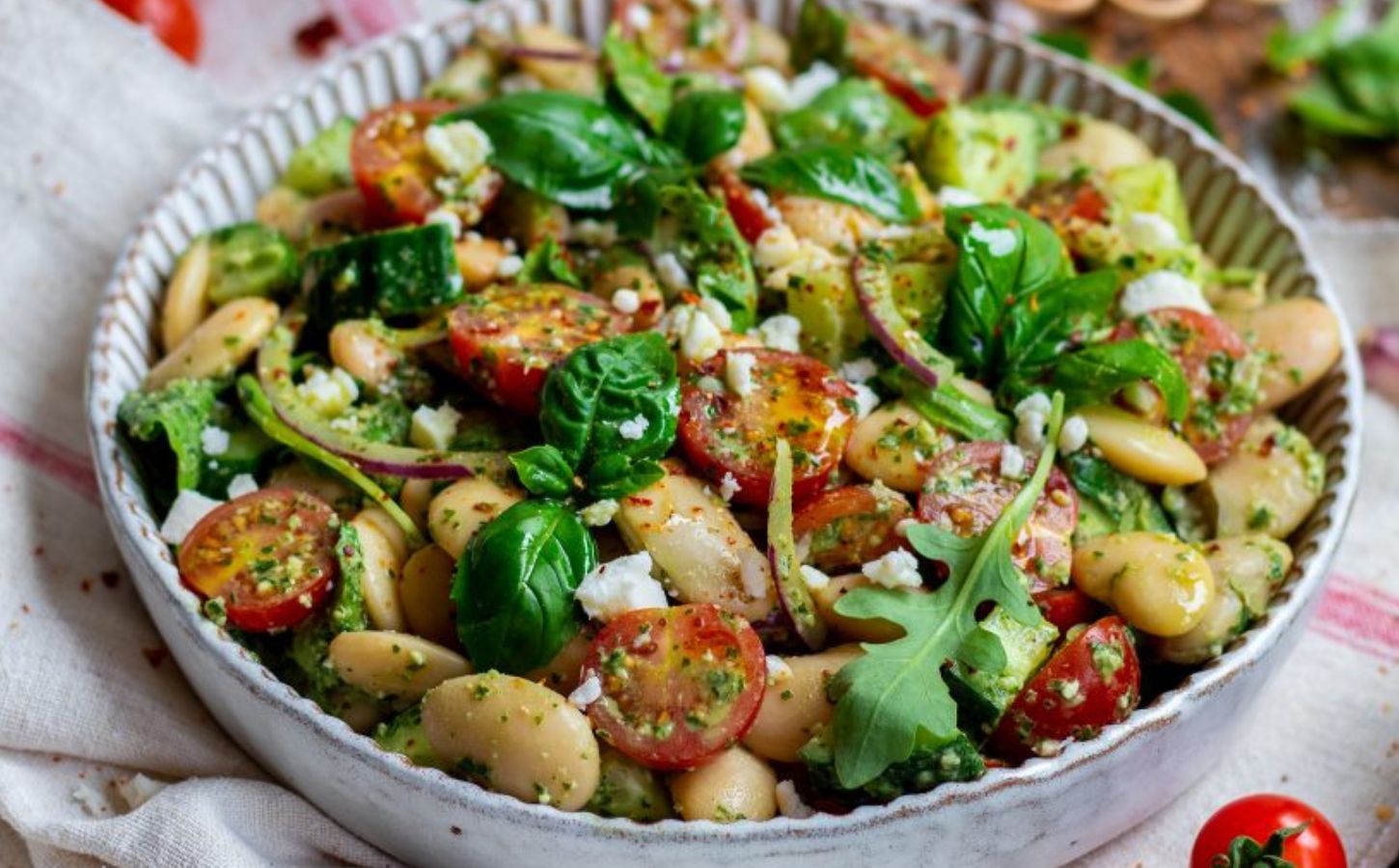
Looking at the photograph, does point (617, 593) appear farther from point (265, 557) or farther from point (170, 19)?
point (170, 19)

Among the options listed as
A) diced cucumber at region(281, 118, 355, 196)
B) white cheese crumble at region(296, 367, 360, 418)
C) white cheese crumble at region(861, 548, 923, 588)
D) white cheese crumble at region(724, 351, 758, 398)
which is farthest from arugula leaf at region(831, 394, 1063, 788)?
diced cucumber at region(281, 118, 355, 196)

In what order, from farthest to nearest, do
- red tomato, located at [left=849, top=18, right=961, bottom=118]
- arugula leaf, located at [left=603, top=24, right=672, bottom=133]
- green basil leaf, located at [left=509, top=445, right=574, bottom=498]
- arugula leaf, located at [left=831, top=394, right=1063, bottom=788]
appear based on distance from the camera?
1. red tomato, located at [left=849, top=18, right=961, bottom=118]
2. arugula leaf, located at [left=603, top=24, right=672, bottom=133]
3. green basil leaf, located at [left=509, top=445, right=574, bottom=498]
4. arugula leaf, located at [left=831, top=394, right=1063, bottom=788]

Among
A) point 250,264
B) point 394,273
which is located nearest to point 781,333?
point 394,273

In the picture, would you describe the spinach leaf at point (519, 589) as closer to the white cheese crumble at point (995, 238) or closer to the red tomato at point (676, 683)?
the red tomato at point (676, 683)

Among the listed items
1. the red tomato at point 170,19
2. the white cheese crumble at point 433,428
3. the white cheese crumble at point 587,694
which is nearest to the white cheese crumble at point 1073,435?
the white cheese crumble at point 587,694

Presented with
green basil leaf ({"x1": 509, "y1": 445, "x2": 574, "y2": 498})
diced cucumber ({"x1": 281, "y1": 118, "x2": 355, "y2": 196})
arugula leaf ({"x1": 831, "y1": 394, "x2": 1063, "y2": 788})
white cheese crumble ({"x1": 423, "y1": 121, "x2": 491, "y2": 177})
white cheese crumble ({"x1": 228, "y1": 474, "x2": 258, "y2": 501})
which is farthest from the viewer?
diced cucumber ({"x1": 281, "y1": 118, "x2": 355, "y2": 196})

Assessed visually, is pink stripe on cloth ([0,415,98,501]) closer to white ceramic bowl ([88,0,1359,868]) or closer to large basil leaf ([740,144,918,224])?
white ceramic bowl ([88,0,1359,868])

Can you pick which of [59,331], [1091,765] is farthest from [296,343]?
[1091,765]
